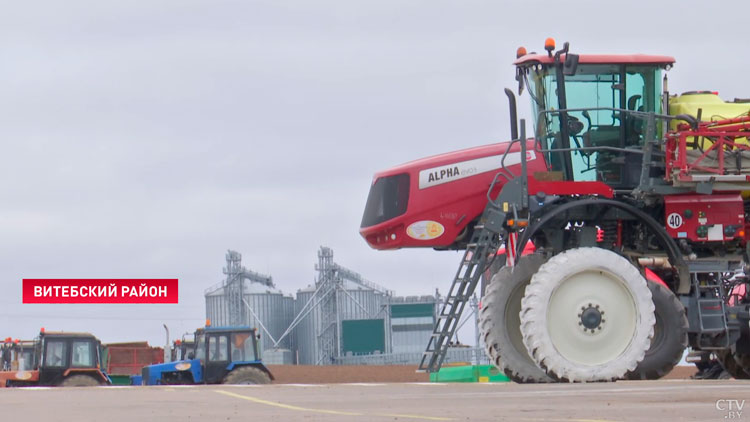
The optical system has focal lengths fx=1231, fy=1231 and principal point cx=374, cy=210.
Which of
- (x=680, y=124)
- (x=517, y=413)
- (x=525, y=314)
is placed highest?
(x=680, y=124)

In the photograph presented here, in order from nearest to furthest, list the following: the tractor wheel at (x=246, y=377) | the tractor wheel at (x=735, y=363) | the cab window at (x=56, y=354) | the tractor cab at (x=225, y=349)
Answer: the tractor wheel at (x=735, y=363), the tractor wheel at (x=246, y=377), the cab window at (x=56, y=354), the tractor cab at (x=225, y=349)

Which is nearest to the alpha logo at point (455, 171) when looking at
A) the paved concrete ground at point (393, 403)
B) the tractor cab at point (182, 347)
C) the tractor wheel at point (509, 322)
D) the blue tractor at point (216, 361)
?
the tractor wheel at point (509, 322)

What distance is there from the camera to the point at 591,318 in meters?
15.4

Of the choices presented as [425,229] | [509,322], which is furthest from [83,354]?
[509,322]

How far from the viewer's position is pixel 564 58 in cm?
1666

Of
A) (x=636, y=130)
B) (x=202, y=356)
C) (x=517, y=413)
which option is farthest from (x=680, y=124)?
(x=202, y=356)

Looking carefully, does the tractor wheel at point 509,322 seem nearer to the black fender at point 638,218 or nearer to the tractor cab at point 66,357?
the black fender at point 638,218

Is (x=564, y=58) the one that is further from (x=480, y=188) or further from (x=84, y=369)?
(x=84, y=369)

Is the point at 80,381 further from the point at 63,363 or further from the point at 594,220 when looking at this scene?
the point at 594,220

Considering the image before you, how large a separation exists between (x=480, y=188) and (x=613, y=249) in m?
1.95

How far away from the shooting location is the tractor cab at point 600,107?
16797 mm

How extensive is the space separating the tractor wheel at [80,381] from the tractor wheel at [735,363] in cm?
1683

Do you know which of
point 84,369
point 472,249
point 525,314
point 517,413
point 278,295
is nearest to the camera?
point 517,413

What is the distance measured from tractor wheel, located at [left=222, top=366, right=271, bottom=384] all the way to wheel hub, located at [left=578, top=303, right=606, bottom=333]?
15.8 meters
